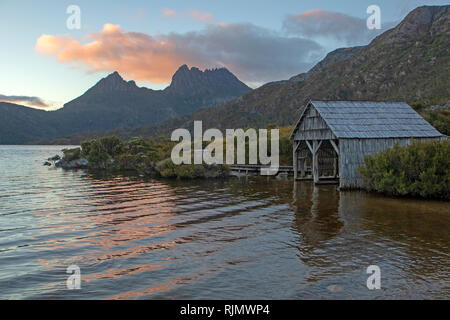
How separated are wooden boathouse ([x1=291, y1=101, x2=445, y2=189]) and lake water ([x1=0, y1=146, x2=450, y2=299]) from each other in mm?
2856

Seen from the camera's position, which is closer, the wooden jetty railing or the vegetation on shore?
the wooden jetty railing

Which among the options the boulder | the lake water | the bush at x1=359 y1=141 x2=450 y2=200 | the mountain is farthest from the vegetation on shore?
the mountain

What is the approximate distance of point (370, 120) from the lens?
27.5 m

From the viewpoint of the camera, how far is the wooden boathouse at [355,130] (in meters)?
25.5

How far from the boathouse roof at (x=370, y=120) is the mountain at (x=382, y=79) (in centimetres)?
3626

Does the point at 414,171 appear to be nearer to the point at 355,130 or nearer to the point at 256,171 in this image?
the point at 355,130

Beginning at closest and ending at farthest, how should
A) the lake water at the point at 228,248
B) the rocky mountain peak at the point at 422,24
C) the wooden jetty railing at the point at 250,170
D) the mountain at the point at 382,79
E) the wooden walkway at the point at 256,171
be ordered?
1. the lake water at the point at 228,248
2. the wooden walkway at the point at 256,171
3. the wooden jetty railing at the point at 250,170
4. the mountain at the point at 382,79
5. the rocky mountain peak at the point at 422,24

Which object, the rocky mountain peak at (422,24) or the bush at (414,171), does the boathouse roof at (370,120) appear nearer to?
the bush at (414,171)

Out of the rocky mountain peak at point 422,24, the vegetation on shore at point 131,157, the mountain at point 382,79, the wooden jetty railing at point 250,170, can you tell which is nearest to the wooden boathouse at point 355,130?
the wooden jetty railing at point 250,170

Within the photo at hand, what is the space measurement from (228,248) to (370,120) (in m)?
19.1

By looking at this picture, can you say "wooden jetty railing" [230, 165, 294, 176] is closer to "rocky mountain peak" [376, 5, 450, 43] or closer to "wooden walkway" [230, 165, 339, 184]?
"wooden walkway" [230, 165, 339, 184]

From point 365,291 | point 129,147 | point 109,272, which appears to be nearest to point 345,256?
point 365,291

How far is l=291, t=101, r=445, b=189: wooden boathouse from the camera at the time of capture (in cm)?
2552

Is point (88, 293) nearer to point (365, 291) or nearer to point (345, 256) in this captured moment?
point (365, 291)
